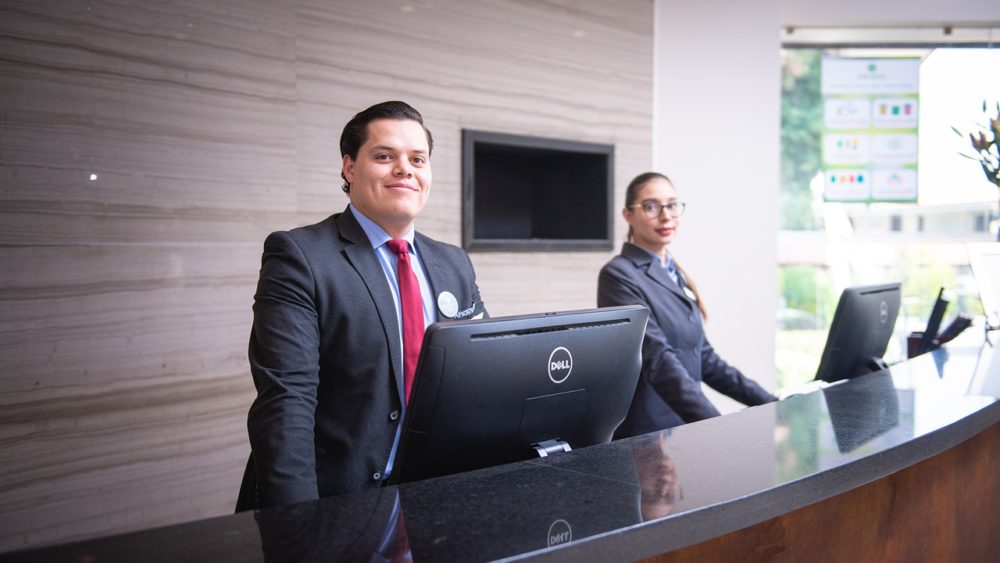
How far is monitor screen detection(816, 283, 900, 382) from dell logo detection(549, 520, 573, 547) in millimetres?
1624

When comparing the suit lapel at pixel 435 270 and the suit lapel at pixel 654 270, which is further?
the suit lapel at pixel 654 270

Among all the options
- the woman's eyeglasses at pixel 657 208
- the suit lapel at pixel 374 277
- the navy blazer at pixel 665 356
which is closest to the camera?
the suit lapel at pixel 374 277

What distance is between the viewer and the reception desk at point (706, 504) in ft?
3.30

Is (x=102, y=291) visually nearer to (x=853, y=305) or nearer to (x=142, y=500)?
(x=142, y=500)

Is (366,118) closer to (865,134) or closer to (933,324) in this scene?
(933,324)

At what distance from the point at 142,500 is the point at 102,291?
2.39ft

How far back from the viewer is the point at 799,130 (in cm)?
558

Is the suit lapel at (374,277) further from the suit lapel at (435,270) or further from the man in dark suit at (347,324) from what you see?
the suit lapel at (435,270)

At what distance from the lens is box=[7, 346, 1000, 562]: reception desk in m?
1.00

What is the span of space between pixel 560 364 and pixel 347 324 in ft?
1.86

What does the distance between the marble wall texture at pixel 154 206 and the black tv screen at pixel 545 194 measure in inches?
23.1

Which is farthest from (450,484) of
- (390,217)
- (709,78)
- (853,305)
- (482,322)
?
(709,78)

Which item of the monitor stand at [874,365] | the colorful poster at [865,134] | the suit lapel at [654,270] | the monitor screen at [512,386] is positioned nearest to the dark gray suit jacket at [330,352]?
the monitor screen at [512,386]

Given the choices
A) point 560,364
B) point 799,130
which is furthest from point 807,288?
point 560,364
